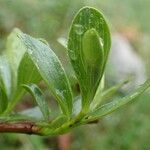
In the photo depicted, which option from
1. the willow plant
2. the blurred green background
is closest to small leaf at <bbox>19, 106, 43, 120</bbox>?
the willow plant

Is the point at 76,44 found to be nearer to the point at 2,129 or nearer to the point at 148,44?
the point at 2,129

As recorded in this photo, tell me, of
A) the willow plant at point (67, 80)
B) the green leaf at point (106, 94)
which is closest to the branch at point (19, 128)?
the willow plant at point (67, 80)

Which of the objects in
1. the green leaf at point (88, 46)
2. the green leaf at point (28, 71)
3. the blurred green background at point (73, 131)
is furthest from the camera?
the blurred green background at point (73, 131)

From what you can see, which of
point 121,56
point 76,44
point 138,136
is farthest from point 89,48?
point 121,56

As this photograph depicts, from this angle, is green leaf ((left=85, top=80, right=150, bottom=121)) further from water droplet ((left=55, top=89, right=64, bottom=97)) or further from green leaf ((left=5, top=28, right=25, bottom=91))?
green leaf ((left=5, top=28, right=25, bottom=91))

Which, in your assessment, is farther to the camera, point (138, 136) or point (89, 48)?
point (138, 136)

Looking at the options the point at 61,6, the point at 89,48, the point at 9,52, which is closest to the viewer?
the point at 89,48

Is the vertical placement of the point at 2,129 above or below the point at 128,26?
above

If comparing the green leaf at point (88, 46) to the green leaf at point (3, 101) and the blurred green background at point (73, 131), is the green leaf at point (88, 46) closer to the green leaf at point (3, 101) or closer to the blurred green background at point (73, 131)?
the green leaf at point (3, 101)
